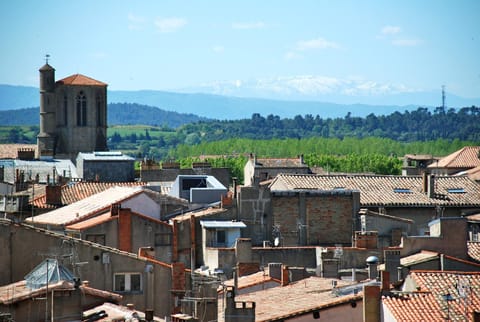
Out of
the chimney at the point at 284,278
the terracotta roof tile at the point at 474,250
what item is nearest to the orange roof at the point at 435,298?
the chimney at the point at 284,278

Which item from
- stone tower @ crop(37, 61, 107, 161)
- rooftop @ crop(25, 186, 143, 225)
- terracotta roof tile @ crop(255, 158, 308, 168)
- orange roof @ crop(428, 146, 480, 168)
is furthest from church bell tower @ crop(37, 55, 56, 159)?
rooftop @ crop(25, 186, 143, 225)

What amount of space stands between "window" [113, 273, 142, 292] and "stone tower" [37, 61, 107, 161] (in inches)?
4040

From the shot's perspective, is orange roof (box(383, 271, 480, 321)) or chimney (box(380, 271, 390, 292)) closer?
orange roof (box(383, 271, 480, 321))

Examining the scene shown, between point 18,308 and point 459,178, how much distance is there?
3470 centimetres

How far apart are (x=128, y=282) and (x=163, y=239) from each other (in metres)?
10.2

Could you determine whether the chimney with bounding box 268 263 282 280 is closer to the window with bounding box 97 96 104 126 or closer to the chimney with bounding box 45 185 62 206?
the chimney with bounding box 45 185 62 206

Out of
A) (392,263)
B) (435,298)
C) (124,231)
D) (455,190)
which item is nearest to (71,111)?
(455,190)

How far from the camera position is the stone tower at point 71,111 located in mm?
134000

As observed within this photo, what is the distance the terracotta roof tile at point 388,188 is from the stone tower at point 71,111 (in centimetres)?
7955

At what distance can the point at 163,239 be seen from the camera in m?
41.7

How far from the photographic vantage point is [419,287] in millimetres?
29812

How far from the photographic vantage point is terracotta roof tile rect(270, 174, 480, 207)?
5278 centimetres

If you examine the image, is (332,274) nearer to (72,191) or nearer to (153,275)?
(153,275)

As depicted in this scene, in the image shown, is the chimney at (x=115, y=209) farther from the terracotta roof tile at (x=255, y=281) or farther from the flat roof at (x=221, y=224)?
the flat roof at (x=221, y=224)
